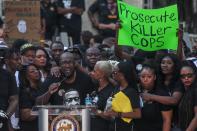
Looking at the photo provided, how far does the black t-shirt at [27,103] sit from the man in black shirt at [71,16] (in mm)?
5836

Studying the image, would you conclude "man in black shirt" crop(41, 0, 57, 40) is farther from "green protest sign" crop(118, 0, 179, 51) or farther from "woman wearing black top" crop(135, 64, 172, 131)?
"woman wearing black top" crop(135, 64, 172, 131)

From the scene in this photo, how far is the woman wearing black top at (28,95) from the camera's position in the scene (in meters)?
11.5

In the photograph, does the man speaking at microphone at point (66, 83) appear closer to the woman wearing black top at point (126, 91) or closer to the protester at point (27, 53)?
the woman wearing black top at point (126, 91)

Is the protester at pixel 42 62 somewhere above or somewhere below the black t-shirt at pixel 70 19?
below

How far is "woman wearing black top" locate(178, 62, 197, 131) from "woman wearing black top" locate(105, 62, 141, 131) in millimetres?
588

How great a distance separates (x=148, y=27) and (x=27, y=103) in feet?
7.75

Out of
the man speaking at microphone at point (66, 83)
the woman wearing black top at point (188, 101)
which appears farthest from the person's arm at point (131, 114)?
the man speaking at microphone at point (66, 83)

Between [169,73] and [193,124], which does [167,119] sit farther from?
[169,73]

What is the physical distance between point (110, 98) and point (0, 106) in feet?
4.67

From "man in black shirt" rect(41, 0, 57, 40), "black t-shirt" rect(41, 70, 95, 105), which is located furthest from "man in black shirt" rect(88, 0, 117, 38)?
"black t-shirt" rect(41, 70, 95, 105)

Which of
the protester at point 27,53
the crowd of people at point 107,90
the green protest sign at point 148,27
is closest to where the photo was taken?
the crowd of people at point 107,90

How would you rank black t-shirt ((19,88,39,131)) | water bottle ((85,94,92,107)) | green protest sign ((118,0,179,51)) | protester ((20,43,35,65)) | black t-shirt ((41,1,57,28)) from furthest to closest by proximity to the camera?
black t-shirt ((41,1,57,28)), protester ((20,43,35,65)), green protest sign ((118,0,179,51)), black t-shirt ((19,88,39,131)), water bottle ((85,94,92,107))

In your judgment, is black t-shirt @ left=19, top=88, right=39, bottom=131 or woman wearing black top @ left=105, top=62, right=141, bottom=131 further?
black t-shirt @ left=19, top=88, right=39, bottom=131

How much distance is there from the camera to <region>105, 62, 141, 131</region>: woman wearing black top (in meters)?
10.8
